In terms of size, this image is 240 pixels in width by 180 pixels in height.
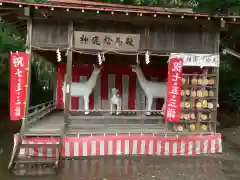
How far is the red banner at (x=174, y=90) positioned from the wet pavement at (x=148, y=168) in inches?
57.6

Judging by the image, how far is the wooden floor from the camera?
393 inches

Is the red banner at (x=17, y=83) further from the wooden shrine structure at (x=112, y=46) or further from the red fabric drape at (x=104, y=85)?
the red fabric drape at (x=104, y=85)

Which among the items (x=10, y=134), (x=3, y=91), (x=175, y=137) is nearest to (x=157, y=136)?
(x=175, y=137)

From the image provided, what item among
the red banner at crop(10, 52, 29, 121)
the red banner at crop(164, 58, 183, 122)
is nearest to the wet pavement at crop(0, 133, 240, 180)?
the red banner at crop(164, 58, 183, 122)

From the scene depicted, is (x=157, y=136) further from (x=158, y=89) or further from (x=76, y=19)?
(x=76, y=19)

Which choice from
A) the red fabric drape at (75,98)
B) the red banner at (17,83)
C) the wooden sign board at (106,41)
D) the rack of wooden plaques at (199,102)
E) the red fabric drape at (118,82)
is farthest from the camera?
the red fabric drape at (118,82)

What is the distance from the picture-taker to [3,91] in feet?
63.5

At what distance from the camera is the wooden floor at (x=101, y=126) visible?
9984 mm

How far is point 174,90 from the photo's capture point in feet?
32.2

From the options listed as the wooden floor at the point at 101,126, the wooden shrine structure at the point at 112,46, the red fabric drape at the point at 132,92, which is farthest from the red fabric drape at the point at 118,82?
the wooden shrine structure at the point at 112,46

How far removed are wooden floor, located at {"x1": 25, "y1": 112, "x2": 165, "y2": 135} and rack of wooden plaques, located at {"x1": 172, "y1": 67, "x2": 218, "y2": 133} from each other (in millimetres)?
1045

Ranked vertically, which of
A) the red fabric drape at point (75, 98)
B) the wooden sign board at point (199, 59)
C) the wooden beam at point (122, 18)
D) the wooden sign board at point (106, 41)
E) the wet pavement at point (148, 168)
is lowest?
the wet pavement at point (148, 168)

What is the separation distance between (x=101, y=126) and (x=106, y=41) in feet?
9.81

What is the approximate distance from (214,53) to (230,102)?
8.26m
